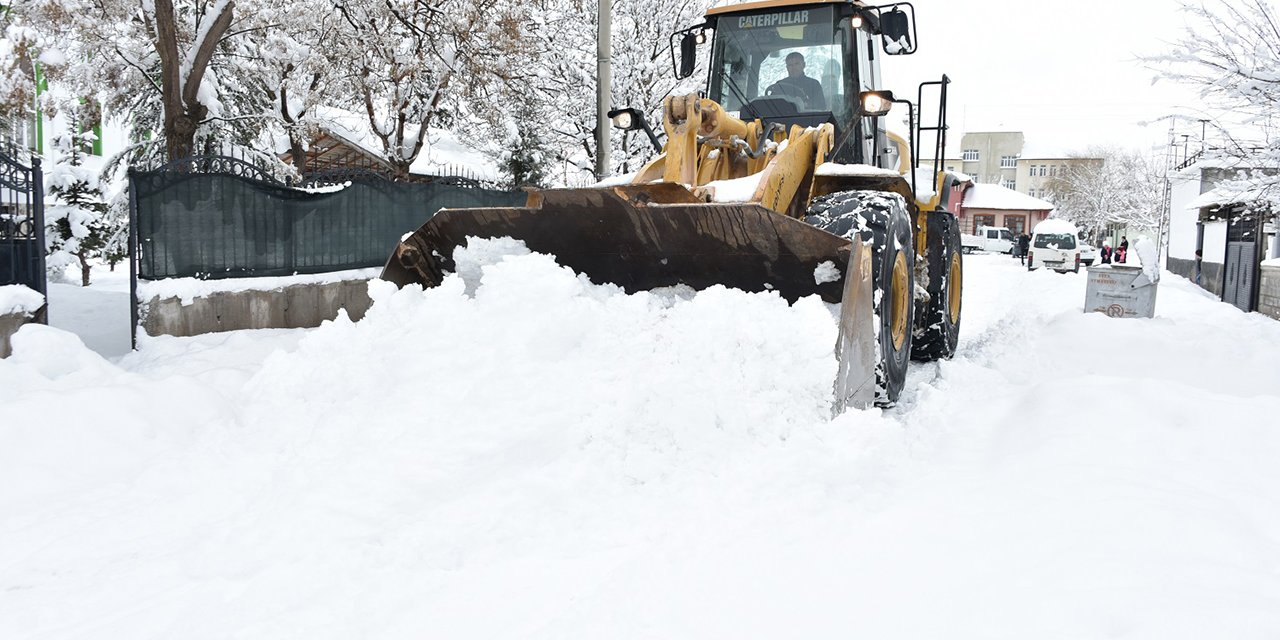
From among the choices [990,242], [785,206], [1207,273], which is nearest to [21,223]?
[785,206]

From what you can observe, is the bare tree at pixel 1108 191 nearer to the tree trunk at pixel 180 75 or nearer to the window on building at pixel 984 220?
the window on building at pixel 984 220

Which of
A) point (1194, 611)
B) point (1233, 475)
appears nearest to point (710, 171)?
point (1233, 475)

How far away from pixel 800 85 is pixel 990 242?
46725mm

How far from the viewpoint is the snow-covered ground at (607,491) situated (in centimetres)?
271

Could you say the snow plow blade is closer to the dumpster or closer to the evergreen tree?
the dumpster

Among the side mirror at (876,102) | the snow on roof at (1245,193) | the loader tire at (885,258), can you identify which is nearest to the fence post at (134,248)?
the loader tire at (885,258)

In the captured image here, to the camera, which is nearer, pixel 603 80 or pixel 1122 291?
pixel 1122 291

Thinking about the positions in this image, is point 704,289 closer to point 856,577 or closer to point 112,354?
point 856,577

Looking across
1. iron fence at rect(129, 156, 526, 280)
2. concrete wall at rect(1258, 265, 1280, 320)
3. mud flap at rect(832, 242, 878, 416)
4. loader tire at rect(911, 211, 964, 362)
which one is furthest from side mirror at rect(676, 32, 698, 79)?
concrete wall at rect(1258, 265, 1280, 320)

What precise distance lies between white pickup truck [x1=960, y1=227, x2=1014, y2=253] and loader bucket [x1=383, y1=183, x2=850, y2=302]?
45.5m

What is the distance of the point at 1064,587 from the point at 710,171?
3.72 metres

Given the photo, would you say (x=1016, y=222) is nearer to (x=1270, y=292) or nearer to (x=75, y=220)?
(x=1270, y=292)

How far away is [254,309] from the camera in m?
8.92

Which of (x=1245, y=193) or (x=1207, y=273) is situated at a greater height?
(x=1245, y=193)
